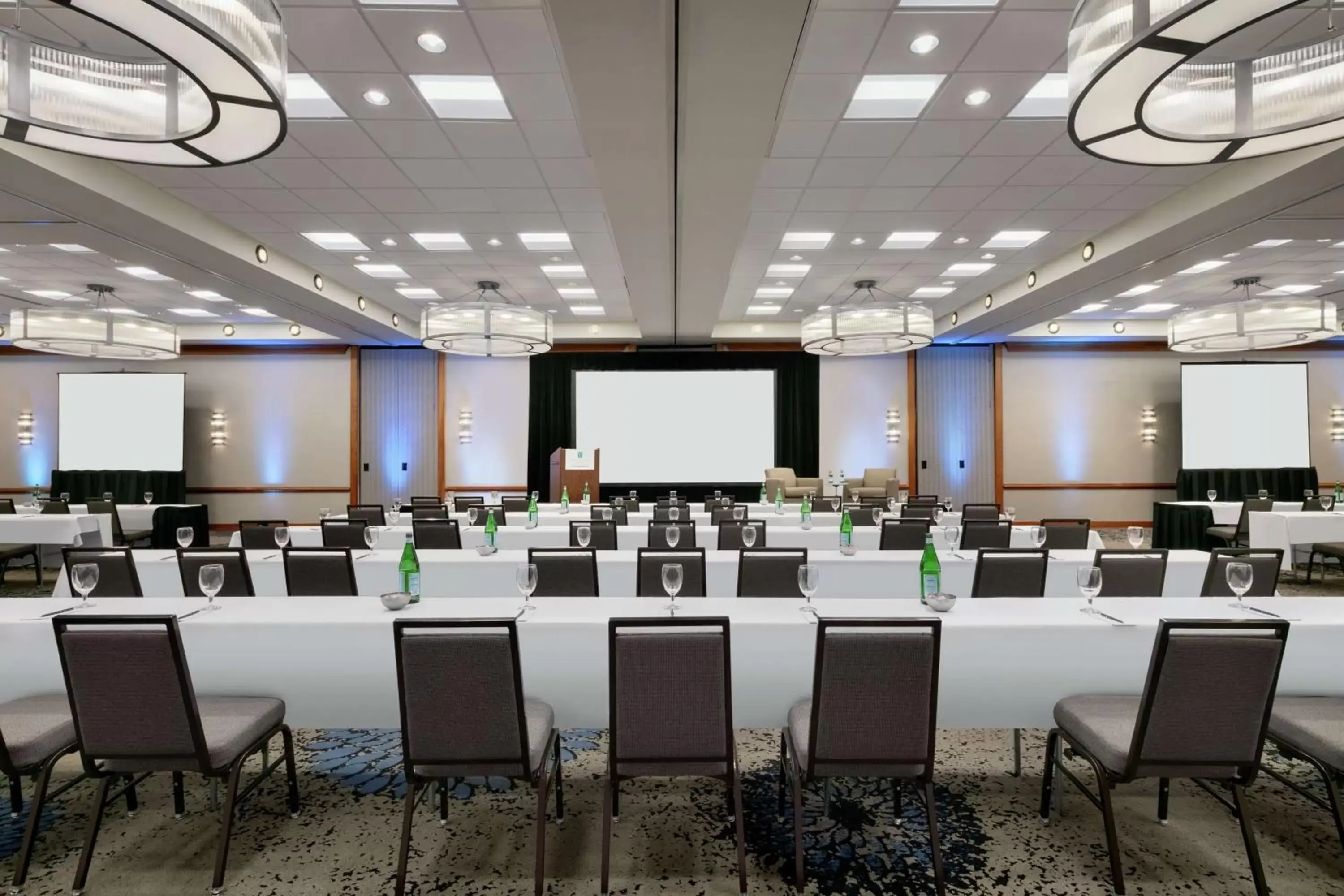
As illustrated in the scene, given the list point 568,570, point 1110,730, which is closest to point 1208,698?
point 1110,730

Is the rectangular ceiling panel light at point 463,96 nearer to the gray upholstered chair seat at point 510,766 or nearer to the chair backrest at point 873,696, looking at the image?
the gray upholstered chair seat at point 510,766

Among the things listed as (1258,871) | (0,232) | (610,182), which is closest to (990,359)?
(610,182)

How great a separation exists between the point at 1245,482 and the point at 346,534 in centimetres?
1379

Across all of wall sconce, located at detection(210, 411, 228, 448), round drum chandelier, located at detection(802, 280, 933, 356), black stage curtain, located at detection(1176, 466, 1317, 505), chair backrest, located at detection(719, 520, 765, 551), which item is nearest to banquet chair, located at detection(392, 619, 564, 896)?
chair backrest, located at detection(719, 520, 765, 551)

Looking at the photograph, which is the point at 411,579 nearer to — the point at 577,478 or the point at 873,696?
the point at 873,696

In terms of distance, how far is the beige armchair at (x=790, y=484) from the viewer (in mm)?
11234

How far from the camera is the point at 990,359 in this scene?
12.9m

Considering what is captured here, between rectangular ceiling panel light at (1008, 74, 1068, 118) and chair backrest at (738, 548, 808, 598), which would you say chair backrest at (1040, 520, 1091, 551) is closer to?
chair backrest at (738, 548, 808, 598)

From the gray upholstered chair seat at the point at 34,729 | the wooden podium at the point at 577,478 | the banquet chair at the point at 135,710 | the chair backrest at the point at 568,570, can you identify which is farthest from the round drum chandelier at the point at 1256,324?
the gray upholstered chair seat at the point at 34,729

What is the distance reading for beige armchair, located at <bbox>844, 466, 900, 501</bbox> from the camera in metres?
11.7

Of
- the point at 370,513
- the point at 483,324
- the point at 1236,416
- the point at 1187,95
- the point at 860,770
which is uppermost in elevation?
the point at 483,324

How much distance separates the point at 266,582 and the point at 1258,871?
190 inches

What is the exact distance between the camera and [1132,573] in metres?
3.65

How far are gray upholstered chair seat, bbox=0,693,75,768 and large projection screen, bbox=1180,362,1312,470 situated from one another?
14.4 m
